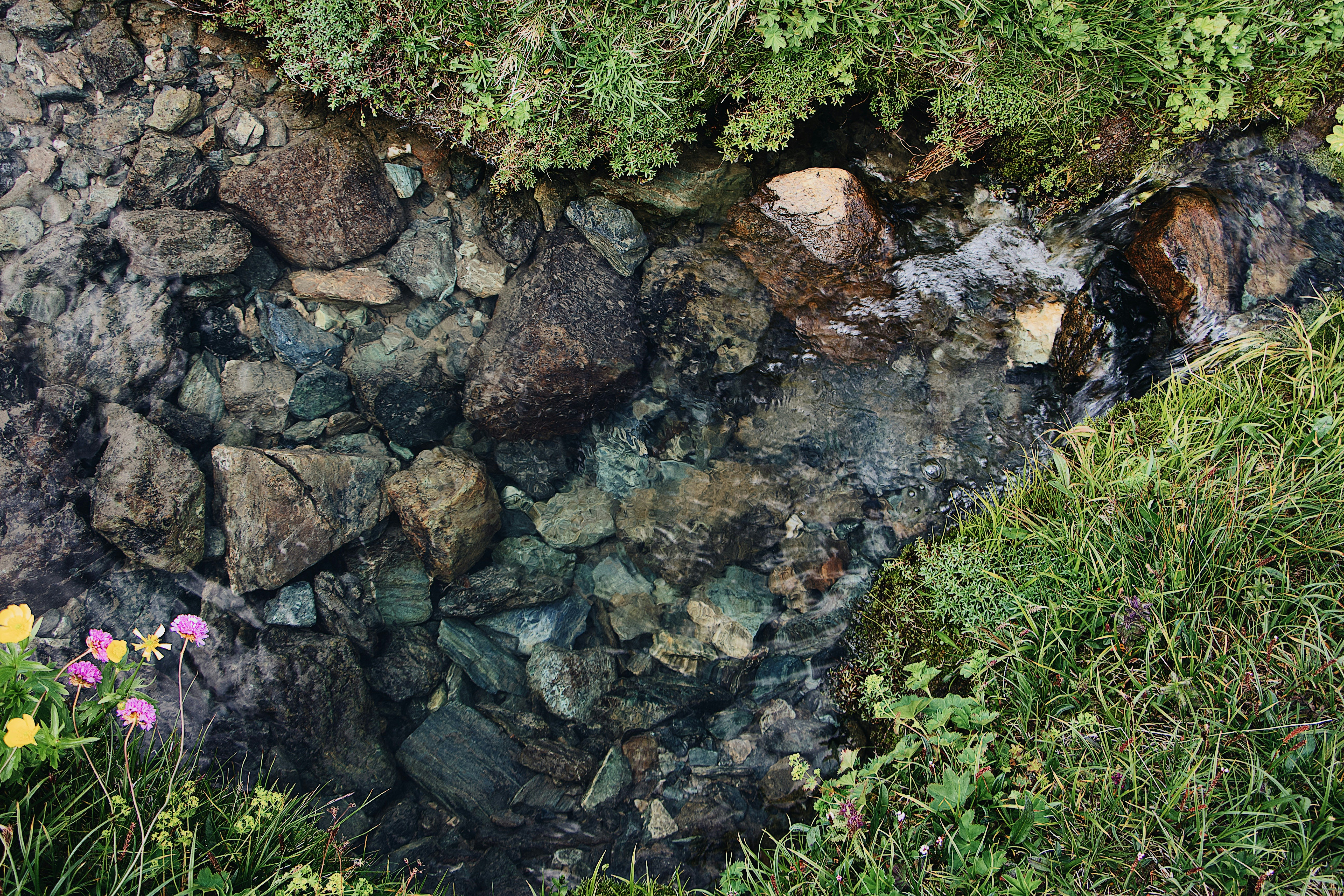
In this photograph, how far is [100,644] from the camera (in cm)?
243

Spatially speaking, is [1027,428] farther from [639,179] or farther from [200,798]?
[200,798]

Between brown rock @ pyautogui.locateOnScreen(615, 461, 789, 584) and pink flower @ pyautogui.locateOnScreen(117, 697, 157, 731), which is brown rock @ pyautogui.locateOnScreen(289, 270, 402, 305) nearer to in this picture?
brown rock @ pyautogui.locateOnScreen(615, 461, 789, 584)

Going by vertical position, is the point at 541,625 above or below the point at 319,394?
below

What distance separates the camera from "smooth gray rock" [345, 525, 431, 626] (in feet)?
13.7

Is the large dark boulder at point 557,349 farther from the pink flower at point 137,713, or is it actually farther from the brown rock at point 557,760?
the pink flower at point 137,713

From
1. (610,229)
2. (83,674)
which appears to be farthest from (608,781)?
(610,229)

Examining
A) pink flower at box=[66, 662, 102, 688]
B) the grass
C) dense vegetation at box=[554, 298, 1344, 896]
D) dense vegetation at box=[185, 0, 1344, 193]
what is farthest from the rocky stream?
pink flower at box=[66, 662, 102, 688]

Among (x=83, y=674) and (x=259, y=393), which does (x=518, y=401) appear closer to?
(x=259, y=393)

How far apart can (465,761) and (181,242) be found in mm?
3918

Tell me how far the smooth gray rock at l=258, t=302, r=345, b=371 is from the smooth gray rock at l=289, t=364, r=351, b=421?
6 centimetres

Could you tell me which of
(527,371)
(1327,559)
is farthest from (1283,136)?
(527,371)

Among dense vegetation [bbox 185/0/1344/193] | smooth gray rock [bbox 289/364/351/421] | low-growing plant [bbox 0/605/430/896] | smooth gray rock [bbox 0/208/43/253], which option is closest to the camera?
low-growing plant [bbox 0/605/430/896]

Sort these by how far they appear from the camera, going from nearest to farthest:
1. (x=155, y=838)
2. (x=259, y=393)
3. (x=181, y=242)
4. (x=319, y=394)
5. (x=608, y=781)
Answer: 1. (x=155, y=838)
2. (x=608, y=781)
3. (x=181, y=242)
4. (x=259, y=393)
5. (x=319, y=394)

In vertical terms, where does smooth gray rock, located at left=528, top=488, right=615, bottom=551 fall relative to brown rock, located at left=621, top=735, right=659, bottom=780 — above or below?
above
